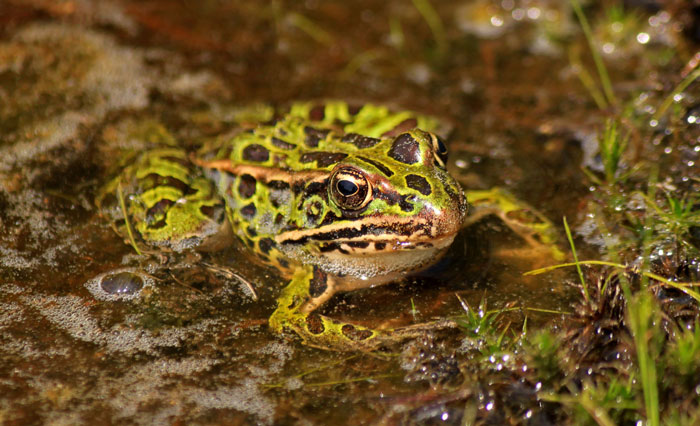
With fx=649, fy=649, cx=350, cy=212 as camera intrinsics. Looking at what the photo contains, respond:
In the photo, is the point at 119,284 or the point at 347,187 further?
the point at 119,284

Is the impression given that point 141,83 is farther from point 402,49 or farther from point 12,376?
point 12,376

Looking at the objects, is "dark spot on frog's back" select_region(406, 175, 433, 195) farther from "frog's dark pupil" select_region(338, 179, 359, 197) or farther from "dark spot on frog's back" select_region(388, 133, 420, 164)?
"frog's dark pupil" select_region(338, 179, 359, 197)

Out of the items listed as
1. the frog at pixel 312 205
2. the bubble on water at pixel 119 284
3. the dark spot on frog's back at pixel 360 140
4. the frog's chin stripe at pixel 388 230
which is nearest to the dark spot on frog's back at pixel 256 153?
the frog at pixel 312 205

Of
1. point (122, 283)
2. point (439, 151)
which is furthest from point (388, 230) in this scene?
point (122, 283)

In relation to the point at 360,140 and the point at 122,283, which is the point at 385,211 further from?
the point at 122,283

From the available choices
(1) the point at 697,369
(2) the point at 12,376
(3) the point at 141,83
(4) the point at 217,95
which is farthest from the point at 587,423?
(3) the point at 141,83

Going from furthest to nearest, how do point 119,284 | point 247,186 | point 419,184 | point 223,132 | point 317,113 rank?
point 223,132, point 317,113, point 247,186, point 119,284, point 419,184
